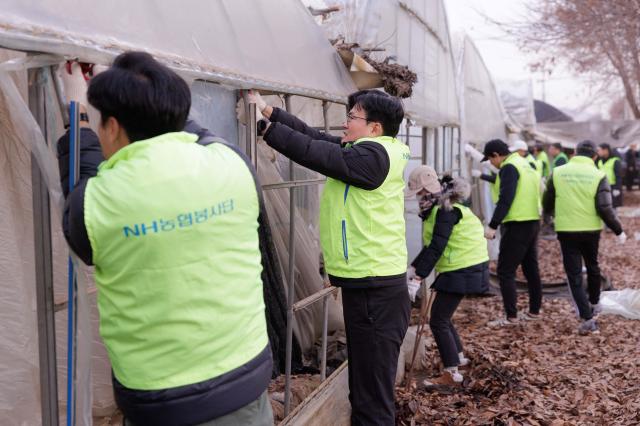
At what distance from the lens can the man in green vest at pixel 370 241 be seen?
330 centimetres

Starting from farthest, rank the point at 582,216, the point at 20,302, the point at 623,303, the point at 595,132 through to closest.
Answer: the point at 595,132 < the point at 623,303 < the point at 582,216 < the point at 20,302

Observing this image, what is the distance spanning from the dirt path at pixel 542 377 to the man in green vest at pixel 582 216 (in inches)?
18.1

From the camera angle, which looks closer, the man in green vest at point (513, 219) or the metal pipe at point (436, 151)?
the man in green vest at point (513, 219)

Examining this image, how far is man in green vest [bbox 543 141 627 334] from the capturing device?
265 inches

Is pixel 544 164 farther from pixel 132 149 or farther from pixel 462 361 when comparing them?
pixel 132 149

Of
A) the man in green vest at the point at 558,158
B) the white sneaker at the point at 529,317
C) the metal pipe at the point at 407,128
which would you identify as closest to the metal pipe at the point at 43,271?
the metal pipe at the point at 407,128

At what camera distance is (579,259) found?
6.88 metres

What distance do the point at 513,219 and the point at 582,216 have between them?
681 millimetres

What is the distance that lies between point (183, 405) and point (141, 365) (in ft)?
0.52

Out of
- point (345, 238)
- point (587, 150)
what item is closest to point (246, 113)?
point (345, 238)

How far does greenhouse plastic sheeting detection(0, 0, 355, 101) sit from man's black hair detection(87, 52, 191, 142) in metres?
0.34

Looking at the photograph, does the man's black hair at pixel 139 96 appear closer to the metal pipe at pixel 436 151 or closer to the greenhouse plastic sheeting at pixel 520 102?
the metal pipe at pixel 436 151

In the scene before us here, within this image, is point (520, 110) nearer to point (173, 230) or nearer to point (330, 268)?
point (330, 268)

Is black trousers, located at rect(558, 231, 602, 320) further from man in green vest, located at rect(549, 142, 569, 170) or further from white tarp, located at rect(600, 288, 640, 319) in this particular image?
man in green vest, located at rect(549, 142, 569, 170)
